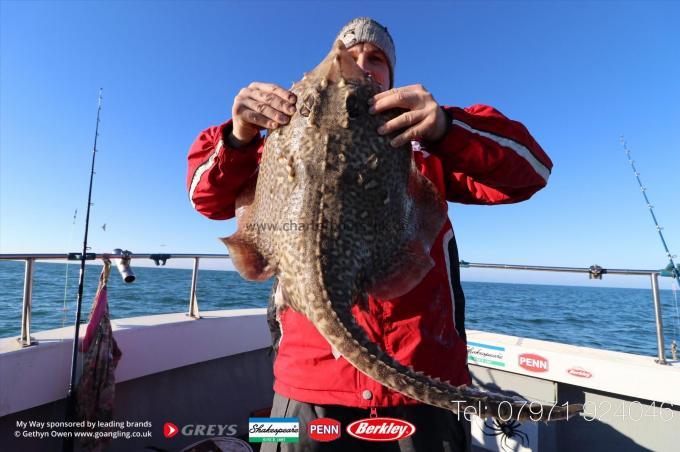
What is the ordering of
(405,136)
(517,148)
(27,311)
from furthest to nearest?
(27,311)
(517,148)
(405,136)

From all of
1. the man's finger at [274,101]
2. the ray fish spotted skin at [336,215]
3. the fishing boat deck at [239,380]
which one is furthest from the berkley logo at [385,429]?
the fishing boat deck at [239,380]

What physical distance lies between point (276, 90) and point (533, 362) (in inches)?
212

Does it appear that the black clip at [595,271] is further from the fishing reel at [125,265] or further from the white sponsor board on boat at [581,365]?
the fishing reel at [125,265]

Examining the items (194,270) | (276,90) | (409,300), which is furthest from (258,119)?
(194,270)

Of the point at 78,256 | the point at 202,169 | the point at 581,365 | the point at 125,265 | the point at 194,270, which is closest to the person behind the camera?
the point at 202,169

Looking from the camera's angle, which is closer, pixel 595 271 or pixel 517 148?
pixel 517 148

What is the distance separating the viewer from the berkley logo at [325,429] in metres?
2.27

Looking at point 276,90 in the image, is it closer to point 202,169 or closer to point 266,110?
point 266,110

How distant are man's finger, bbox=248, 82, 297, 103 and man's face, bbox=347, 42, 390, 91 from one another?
0.97 metres

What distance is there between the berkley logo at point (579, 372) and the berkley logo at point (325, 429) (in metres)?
4.29

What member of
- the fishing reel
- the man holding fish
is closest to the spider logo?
the man holding fish

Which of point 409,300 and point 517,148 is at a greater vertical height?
point 517,148

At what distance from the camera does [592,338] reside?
23.8m

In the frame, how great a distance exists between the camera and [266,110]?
6.48 ft
